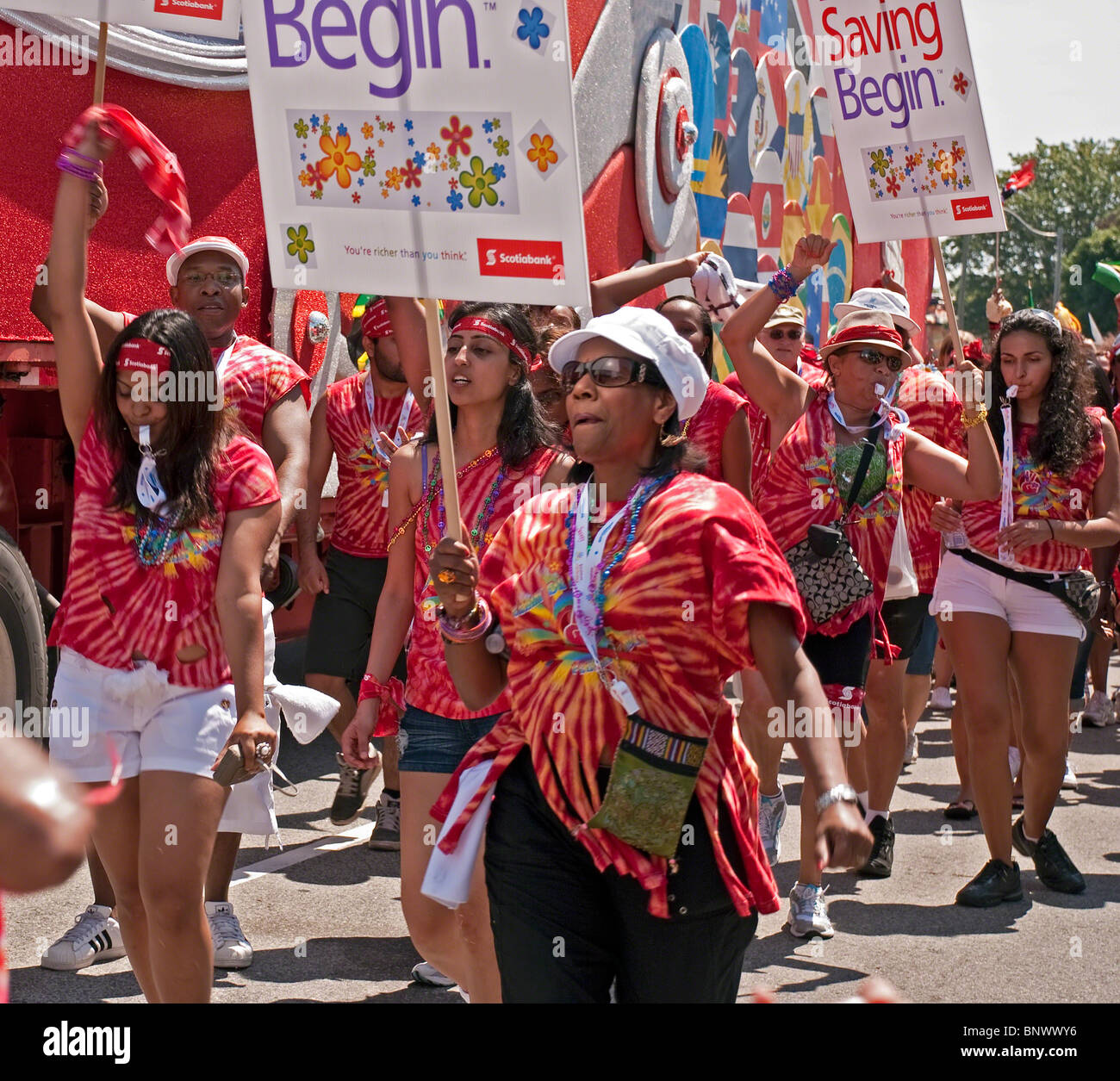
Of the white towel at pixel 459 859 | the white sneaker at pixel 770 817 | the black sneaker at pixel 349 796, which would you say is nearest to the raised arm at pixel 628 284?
the white sneaker at pixel 770 817

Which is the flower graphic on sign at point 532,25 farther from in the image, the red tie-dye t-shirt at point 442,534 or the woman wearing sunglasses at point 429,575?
the red tie-dye t-shirt at point 442,534

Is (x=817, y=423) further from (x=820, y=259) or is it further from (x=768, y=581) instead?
(x=768, y=581)

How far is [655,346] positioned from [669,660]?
0.68 metres

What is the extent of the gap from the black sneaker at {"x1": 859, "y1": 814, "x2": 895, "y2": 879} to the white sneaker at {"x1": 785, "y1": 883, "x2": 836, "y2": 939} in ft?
3.04

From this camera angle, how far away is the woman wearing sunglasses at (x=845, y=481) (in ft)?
20.1

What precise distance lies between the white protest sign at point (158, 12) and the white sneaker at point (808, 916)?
3.64m

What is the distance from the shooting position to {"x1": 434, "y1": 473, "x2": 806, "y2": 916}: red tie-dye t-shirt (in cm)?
317

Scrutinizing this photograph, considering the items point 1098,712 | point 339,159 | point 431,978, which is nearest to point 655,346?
point 339,159

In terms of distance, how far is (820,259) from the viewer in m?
6.18

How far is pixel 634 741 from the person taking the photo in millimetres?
3172

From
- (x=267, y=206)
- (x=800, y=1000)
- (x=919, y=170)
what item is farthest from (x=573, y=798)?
(x=919, y=170)

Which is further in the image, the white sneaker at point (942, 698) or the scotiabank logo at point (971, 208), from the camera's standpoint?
the white sneaker at point (942, 698)

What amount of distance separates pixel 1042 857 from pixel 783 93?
978cm

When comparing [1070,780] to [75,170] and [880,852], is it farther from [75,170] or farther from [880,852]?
[75,170]
